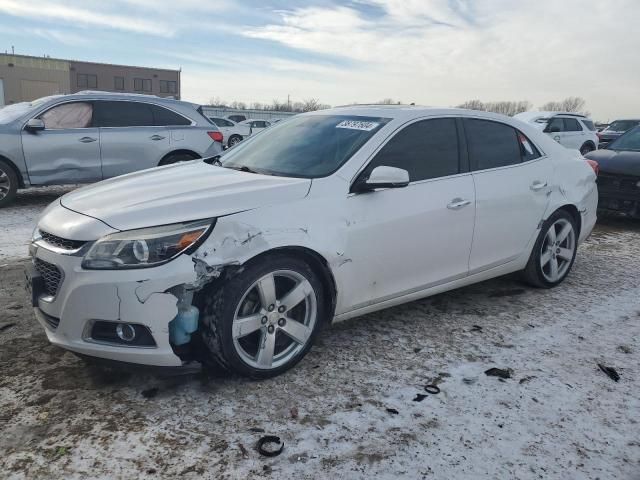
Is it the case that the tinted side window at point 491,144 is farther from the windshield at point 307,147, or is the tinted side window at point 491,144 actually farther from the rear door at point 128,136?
the rear door at point 128,136

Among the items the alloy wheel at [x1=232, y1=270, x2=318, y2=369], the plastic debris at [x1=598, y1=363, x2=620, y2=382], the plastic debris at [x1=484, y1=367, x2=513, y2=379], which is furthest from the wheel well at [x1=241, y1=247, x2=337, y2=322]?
→ the plastic debris at [x1=598, y1=363, x2=620, y2=382]

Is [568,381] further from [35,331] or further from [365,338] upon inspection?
[35,331]

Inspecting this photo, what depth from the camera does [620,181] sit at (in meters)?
Result: 7.47

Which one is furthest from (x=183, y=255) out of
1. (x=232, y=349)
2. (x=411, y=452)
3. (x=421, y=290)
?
(x=421, y=290)

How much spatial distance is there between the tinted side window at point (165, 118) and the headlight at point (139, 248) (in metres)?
6.20

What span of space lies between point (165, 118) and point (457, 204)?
610cm

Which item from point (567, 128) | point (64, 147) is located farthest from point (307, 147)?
point (567, 128)

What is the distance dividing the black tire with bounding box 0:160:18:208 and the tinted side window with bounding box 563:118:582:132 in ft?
47.3

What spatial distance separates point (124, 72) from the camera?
221 feet

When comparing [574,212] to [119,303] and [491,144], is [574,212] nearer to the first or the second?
[491,144]

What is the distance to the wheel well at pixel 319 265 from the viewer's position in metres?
2.89

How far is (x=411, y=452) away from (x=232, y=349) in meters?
1.05

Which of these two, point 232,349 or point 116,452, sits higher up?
point 232,349

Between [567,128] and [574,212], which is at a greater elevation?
[567,128]
